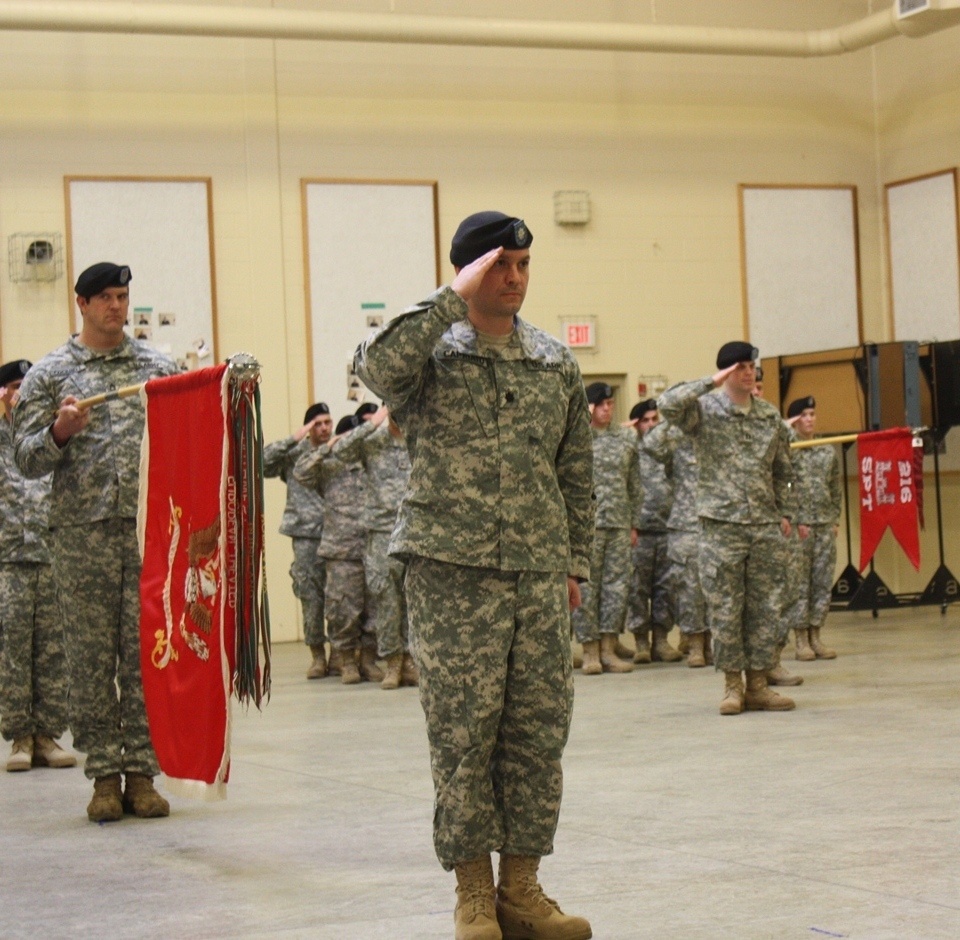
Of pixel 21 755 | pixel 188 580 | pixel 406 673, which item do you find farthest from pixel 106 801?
pixel 406 673

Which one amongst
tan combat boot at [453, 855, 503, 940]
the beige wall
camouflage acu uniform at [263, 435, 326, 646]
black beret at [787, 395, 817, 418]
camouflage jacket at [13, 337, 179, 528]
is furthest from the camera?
the beige wall

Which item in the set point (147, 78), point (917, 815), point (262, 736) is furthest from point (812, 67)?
point (917, 815)

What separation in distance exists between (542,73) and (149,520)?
389 inches

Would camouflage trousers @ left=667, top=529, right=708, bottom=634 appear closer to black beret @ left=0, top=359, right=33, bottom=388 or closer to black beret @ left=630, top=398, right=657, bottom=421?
black beret @ left=630, top=398, right=657, bottom=421

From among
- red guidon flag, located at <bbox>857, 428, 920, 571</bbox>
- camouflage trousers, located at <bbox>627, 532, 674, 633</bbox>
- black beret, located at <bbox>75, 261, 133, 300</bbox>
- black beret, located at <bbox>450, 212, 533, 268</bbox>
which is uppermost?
black beret, located at <bbox>75, 261, 133, 300</bbox>

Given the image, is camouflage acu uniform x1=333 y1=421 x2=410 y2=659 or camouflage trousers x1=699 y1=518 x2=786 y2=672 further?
camouflage acu uniform x1=333 y1=421 x2=410 y2=659

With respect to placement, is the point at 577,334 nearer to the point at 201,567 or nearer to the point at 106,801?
the point at 106,801

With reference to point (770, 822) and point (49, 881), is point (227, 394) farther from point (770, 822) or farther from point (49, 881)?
point (770, 822)

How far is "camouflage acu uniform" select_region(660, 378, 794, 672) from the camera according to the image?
709 centimetres

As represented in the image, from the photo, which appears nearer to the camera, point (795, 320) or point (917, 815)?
point (917, 815)

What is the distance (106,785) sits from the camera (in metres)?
5.00

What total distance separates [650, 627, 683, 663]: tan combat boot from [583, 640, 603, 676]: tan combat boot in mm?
665

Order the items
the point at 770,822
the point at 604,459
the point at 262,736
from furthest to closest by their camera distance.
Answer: the point at 604,459
the point at 262,736
the point at 770,822

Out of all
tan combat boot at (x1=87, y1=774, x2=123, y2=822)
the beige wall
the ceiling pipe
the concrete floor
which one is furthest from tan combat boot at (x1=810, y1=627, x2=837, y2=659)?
tan combat boot at (x1=87, y1=774, x2=123, y2=822)
